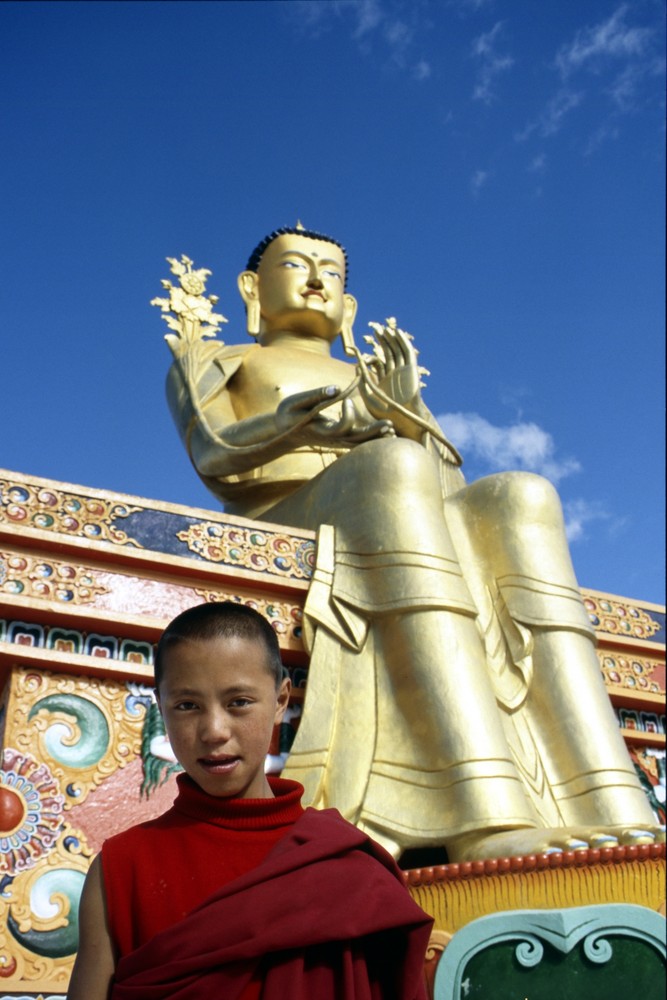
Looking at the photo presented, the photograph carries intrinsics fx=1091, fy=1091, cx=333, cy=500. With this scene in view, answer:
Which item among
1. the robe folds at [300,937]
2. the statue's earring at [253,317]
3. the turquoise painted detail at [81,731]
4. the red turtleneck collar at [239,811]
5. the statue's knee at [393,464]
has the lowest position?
the robe folds at [300,937]

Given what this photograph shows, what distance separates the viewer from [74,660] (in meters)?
3.25

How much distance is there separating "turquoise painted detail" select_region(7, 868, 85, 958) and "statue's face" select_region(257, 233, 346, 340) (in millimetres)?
3382

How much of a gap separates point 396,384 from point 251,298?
5.54ft

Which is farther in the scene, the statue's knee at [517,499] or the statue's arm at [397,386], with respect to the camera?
the statue's arm at [397,386]

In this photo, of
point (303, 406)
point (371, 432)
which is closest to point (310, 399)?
point (303, 406)

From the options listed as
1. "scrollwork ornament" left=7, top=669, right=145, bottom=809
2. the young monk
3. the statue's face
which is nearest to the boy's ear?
the young monk

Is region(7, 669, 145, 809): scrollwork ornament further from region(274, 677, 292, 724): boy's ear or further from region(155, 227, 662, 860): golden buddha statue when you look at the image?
region(274, 677, 292, 724): boy's ear

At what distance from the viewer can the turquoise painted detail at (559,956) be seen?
253cm

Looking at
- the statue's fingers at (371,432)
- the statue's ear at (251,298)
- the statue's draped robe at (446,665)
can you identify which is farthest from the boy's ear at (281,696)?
the statue's ear at (251,298)

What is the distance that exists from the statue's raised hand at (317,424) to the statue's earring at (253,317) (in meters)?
1.75

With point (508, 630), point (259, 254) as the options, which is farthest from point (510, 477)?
point (259, 254)

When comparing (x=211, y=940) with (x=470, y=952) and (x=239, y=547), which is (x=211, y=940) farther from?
(x=239, y=547)

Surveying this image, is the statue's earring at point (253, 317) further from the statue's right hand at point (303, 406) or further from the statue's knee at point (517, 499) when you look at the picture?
the statue's knee at point (517, 499)

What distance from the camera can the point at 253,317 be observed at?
5.77m
